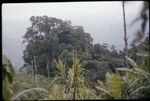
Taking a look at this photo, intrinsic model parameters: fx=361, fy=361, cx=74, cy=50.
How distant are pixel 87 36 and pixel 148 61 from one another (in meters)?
8.84

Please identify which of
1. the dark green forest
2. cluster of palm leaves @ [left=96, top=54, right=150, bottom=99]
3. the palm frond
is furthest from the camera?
the dark green forest

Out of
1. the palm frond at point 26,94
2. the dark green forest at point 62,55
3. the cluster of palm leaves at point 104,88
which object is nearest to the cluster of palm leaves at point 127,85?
the cluster of palm leaves at point 104,88

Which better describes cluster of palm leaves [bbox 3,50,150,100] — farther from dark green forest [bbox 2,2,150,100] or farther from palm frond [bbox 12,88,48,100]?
dark green forest [bbox 2,2,150,100]

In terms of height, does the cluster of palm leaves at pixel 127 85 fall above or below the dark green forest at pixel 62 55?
above

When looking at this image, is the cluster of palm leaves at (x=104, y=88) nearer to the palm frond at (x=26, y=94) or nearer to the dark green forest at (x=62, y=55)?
the palm frond at (x=26, y=94)

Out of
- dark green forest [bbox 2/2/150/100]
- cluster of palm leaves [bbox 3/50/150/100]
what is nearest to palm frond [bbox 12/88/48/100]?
cluster of palm leaves [bbox 3/50/150/100]

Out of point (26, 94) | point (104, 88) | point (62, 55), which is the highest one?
point (26, 94)

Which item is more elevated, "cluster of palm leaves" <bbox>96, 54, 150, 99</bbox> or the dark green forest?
"cluster of palm leaves" <bbox>96, 54, 150, 99</bbox>

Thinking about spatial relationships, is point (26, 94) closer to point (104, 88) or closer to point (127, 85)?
point (104, 88)

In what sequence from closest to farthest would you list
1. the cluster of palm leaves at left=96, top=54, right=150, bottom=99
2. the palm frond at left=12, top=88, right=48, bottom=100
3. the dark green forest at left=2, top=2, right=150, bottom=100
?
the palm frond at left=12, top=88, right=48, bottom=100 < the cluster of palm leaves at left=96, top=54, right=150, bottom=99 < the dark green forest at left=2, top=2, right=150, bottom=100

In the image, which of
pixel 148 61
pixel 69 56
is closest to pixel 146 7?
pixel 148 61

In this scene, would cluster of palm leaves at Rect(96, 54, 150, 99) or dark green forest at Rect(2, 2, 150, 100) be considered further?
dark green forest at Rect(2, 2, 150, 100)

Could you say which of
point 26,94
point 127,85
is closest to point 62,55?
point 127,85

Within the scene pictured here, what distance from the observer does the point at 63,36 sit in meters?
12.4
